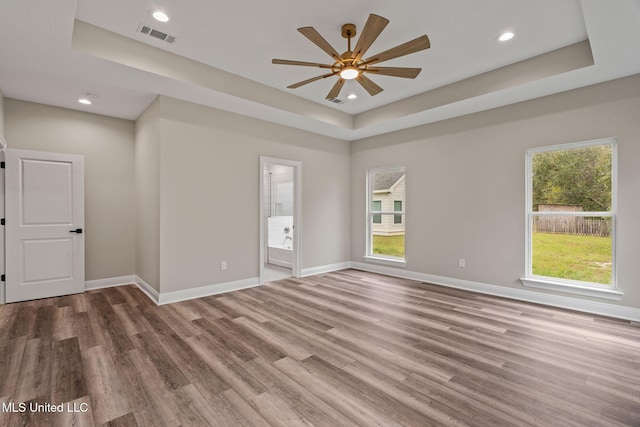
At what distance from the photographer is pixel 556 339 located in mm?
2951

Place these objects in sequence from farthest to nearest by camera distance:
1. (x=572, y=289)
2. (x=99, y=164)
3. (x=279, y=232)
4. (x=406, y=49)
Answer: (x=279, y=232) < (x=99, y=164) < (x=572, y=289) < (x=406, y=49)

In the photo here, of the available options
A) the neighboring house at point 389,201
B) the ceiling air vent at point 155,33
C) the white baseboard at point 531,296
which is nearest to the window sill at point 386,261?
the white baseboard at point 531,296

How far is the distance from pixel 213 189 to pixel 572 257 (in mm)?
5065

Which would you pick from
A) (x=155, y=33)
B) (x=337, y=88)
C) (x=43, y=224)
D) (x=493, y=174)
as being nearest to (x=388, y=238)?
(x=493, y=174)

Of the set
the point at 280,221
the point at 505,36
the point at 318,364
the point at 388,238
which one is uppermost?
the point at 505,36

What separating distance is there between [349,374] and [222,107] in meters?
3.94

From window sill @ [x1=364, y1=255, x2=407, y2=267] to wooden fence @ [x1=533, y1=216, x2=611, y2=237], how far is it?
2.17 m

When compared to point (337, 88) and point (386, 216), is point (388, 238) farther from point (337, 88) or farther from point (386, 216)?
point (337, 88)

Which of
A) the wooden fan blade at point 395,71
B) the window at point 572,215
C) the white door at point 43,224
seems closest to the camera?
the wooden fan blade at point 395,71

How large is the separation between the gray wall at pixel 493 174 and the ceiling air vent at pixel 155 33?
13.1 ft

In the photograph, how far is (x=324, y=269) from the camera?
610 cm

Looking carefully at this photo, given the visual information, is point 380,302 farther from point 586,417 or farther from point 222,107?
point 222,107

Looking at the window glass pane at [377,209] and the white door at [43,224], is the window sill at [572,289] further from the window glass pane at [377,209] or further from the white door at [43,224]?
the white door at [43,224]

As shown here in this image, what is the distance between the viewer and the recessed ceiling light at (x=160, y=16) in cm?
279
